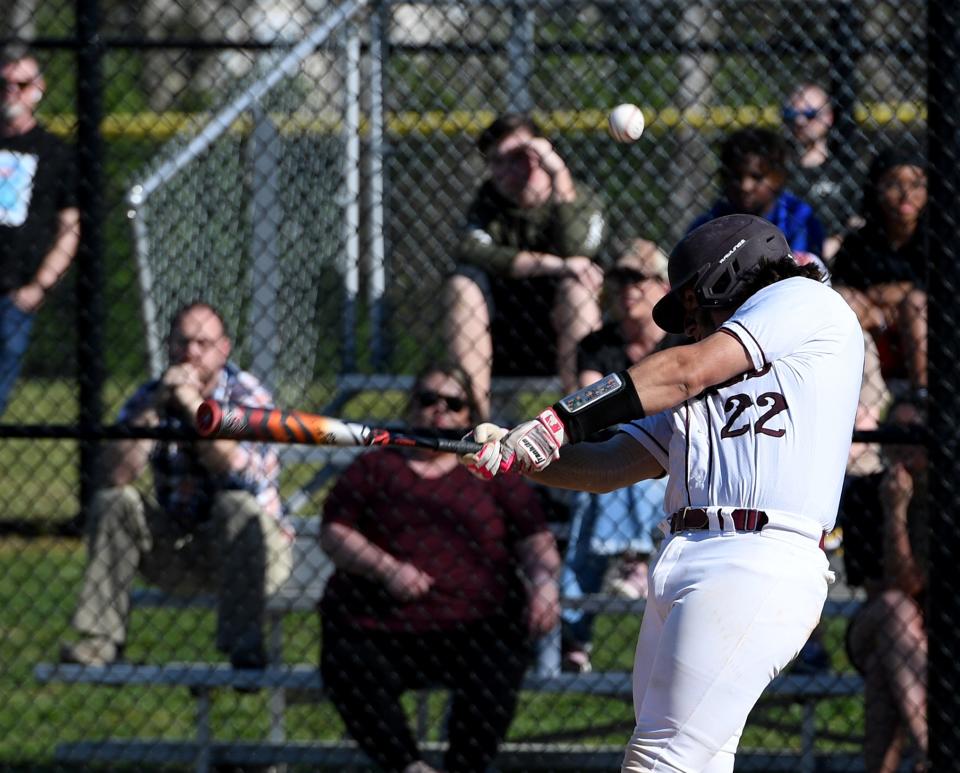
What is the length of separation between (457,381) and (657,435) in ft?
4.87

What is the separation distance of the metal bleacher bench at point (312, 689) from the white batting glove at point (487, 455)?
165 centimetres

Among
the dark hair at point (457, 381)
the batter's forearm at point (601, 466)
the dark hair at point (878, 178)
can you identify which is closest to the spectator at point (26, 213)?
the dark hair at point (457, 381)

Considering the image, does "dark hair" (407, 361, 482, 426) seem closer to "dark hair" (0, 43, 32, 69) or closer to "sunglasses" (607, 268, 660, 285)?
"sunglasses" (607, 268, 660, 285)

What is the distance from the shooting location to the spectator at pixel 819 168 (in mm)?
5371

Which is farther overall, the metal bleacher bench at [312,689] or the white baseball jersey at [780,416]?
the metal bleacher bench at [312,689]

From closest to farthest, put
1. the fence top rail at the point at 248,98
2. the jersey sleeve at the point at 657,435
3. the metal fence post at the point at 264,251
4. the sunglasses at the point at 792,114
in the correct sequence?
the jersey sleeve at the point at 657,435 < the sunglasses at the point at 792,114 < the metal fence post at the point at 264,251 < the fence top rail at the point at 248,98

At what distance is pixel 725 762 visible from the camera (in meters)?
3.08

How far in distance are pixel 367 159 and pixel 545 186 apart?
1.16 metres

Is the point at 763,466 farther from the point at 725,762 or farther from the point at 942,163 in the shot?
the point at 942,163

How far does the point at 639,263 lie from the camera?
5137mm

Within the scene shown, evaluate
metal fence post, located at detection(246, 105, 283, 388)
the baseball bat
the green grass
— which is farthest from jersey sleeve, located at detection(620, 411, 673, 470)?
metal fence post, located at detection(246, 105, 283, 388)

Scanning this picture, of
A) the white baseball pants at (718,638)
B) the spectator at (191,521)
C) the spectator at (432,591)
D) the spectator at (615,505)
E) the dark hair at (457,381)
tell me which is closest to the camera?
the white baseball pants at (718,638)

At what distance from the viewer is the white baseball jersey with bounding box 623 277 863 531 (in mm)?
3051

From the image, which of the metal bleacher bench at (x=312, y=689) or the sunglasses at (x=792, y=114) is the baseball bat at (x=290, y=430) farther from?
the sunglasses at (x=792, y=114)
